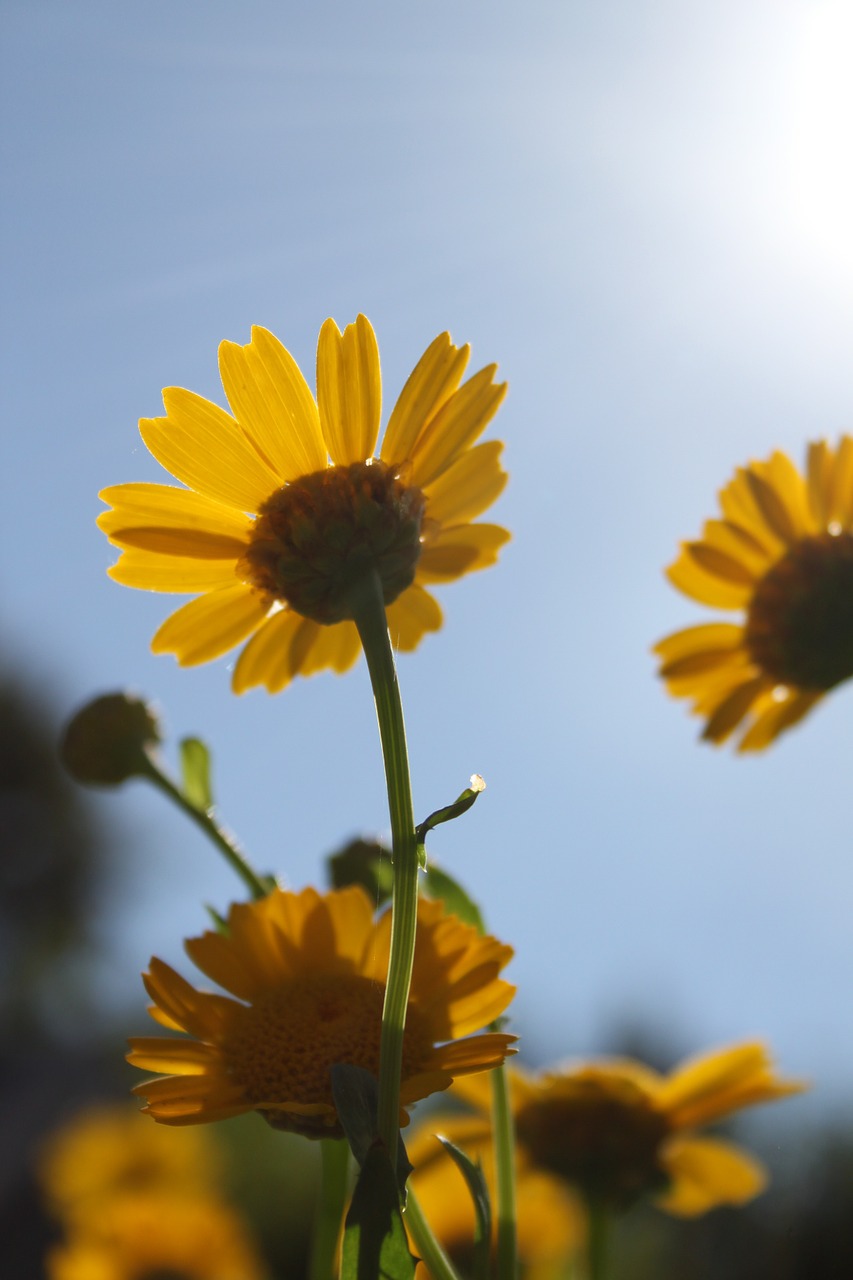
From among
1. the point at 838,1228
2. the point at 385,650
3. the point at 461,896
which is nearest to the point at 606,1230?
the point at 461,896

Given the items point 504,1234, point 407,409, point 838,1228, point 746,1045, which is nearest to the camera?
point 504,1234

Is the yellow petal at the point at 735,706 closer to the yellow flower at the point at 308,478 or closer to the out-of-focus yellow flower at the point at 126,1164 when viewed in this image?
the yellow flower at the point at 308,478

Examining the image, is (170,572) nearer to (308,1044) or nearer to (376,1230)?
(308,1044)

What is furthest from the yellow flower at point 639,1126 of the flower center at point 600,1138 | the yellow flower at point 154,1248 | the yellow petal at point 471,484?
the yellow flower at point 154,1248

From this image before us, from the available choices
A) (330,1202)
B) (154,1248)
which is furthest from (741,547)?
(154,1248)

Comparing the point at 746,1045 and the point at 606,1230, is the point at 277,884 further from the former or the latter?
the point at 746,1045

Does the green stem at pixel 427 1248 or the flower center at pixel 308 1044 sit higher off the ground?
the flower center at pixel 308 1044

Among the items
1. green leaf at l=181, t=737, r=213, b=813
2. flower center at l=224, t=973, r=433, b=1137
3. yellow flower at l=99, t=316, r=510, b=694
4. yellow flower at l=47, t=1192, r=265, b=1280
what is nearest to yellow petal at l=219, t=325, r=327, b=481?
yellow flower at l=99, t=316, r=510, b=694
